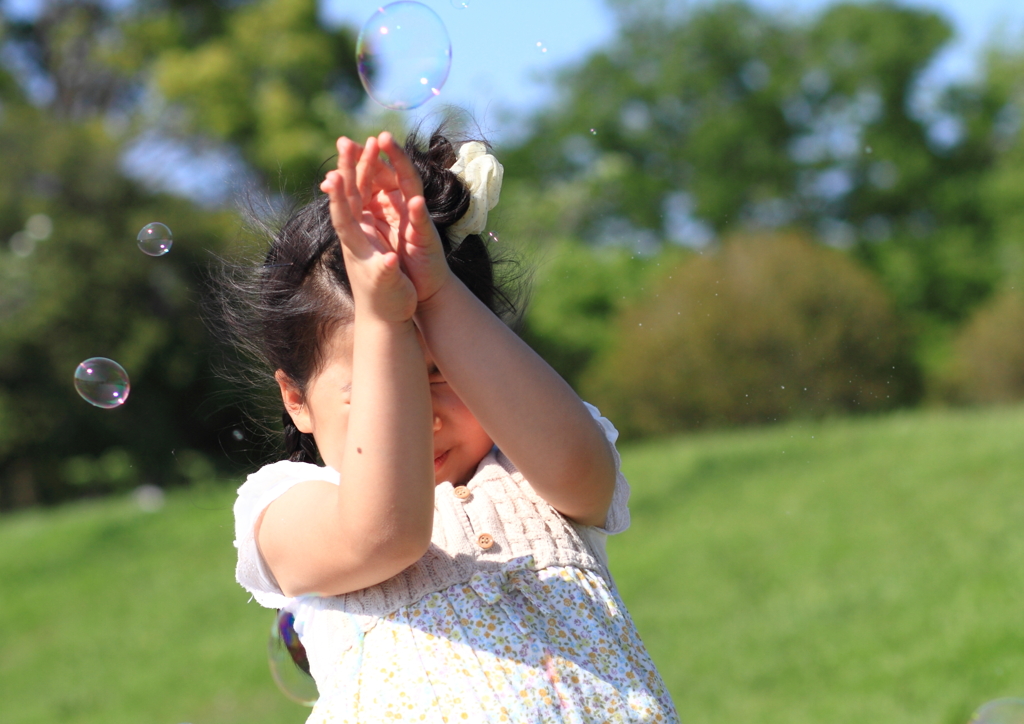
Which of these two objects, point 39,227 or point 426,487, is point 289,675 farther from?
point 39,227

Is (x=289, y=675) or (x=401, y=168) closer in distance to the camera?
(x=401, y=168)

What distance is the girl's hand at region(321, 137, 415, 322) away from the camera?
1.18m

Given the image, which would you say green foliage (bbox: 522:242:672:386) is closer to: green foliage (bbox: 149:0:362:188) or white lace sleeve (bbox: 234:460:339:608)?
green foliage (bbox: 149:0:362:188)

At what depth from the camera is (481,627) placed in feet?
4.49

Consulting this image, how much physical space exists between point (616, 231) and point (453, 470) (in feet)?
76.3

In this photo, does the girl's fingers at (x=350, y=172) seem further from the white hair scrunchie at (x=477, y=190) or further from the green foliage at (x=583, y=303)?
the green foliage at (x=583, y=303)

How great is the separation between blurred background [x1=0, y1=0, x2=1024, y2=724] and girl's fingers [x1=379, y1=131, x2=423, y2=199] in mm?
584

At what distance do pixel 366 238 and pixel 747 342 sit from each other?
12700 mm

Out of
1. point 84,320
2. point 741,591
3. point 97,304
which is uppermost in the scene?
point 741,591

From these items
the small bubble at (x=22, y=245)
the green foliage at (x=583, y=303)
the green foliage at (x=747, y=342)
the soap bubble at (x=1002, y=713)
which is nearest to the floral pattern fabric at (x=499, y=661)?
the soap bubble at (x=1002, y=713)

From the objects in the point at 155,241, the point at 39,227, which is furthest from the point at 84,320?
the point at 155,241

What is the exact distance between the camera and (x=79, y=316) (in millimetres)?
14609

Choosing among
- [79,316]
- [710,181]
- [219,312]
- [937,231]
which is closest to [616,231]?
[710,181]

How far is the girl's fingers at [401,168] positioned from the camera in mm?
1185
